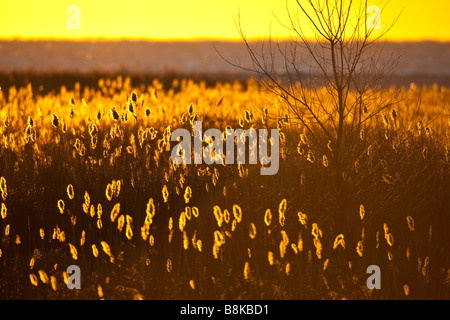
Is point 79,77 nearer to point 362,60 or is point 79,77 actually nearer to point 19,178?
point 19,178

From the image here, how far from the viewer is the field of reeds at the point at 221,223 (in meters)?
3.74

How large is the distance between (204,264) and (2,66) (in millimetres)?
16547

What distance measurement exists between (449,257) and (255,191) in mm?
1550

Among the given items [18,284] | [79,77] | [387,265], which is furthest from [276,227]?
[79,77]

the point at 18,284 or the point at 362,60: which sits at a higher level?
the point at 362,60

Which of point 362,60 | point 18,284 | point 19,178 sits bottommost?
point 18,284

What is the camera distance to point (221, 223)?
13.7ft

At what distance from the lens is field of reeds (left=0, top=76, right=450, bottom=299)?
12.3 ft

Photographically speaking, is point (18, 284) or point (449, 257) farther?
point (449, 257)
